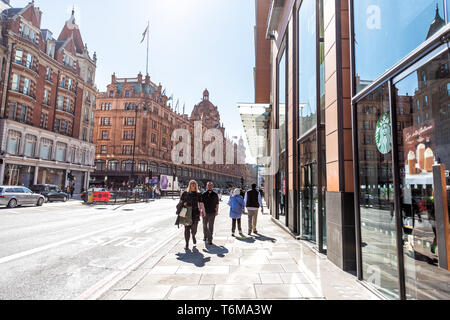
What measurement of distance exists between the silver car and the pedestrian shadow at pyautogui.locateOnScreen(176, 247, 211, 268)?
1779 cm

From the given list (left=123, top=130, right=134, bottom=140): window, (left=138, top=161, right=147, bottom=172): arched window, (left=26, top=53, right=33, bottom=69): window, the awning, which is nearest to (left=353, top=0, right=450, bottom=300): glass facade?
the awning

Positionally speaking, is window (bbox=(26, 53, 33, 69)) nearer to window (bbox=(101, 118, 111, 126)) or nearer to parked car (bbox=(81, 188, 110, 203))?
parked car (bbox=(81, 188, 110, 203))

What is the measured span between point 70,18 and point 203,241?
53578 mm

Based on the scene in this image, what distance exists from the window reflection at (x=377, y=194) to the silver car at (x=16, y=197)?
867 inches

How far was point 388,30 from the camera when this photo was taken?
4457 mm

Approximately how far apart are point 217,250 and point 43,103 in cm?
3837

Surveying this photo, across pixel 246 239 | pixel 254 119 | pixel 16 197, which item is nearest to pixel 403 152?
pixel 246 239

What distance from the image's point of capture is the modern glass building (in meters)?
3.34

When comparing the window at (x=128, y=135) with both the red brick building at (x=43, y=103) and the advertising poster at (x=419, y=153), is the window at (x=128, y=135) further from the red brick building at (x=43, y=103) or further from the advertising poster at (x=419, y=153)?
the advertising poster at (x=419, y=153)

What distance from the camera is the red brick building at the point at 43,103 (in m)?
30.5

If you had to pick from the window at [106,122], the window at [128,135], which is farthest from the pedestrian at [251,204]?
the window at [106,122]

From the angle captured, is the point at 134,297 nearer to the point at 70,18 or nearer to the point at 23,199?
the point at 23,199
